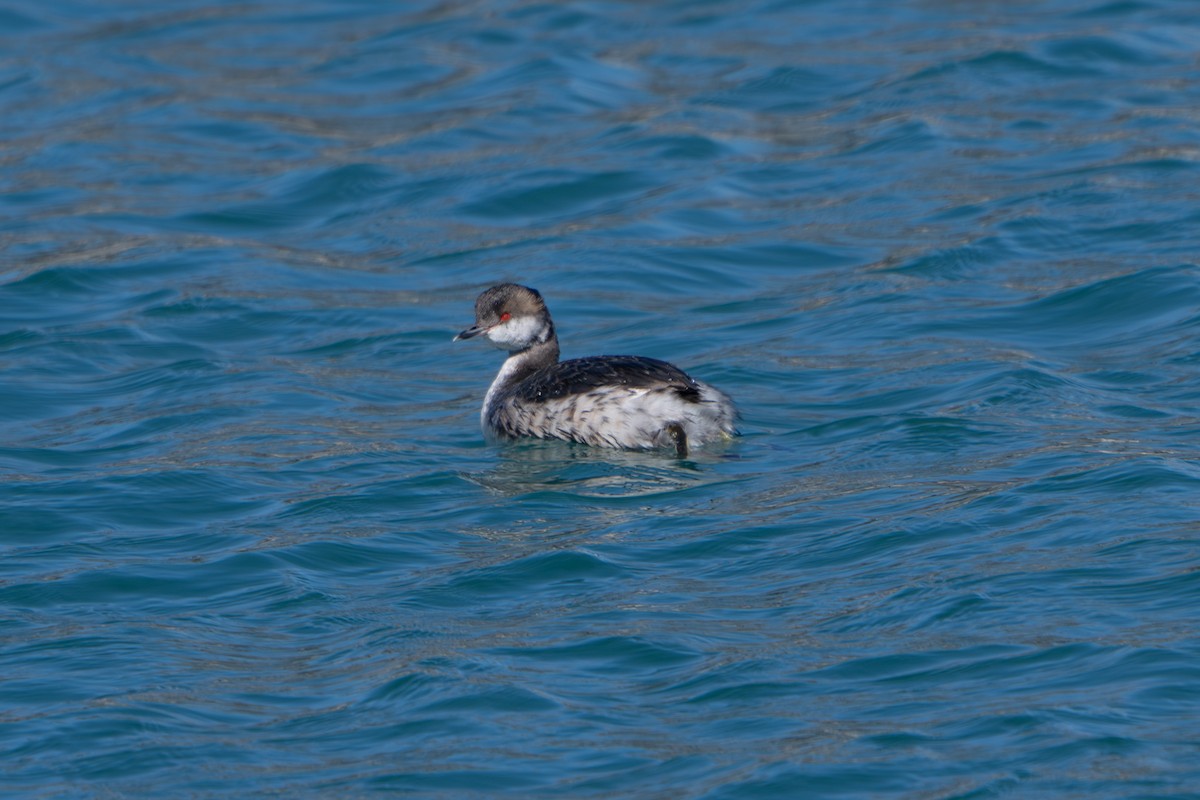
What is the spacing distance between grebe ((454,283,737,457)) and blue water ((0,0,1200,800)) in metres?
0.13

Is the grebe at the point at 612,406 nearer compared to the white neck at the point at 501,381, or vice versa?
the grebe at the point at 612,406

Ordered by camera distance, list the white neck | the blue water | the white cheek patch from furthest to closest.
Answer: the white cheek patch < the white neck < the blue water

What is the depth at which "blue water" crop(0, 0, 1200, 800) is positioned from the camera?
21.3 ft

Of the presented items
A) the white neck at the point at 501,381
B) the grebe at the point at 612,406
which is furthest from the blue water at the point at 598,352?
the white neck at the point at 501,381

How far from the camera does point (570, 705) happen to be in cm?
662

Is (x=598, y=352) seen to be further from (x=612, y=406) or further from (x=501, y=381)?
(x=612, y=406)

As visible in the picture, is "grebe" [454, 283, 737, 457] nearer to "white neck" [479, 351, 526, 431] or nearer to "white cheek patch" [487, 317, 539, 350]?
"white neck" [479, 351, 526, 431]

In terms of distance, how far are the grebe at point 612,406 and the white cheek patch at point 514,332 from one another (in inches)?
5.7

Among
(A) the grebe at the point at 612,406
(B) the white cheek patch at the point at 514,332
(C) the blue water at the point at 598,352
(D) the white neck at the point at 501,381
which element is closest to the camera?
(C) the blue water at the point at 598,352

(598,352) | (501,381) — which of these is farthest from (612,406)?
(598,352)

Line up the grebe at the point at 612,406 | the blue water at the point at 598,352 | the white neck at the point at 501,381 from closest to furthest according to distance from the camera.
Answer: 1. the blue water at the point at 598,352
2. the grebe at the point at 612,406
3. the white neck at the point at 501,381

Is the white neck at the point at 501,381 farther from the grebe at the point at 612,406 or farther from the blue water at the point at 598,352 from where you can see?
the blue water at the point at 598,352

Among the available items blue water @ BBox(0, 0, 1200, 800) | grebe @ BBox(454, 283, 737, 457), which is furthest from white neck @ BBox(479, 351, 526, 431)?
blue water @ BBox(0, 0, 1200, 800)

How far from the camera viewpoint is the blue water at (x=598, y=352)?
21.3ft
